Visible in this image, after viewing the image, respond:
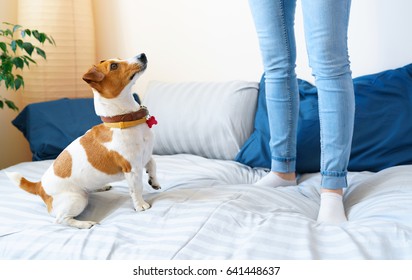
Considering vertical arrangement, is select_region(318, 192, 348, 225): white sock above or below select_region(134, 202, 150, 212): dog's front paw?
above

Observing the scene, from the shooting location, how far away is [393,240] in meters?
1.00

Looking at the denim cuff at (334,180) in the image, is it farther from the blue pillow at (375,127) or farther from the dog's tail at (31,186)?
the dog's tail at (31,186)

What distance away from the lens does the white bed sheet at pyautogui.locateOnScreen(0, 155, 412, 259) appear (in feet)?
3.35

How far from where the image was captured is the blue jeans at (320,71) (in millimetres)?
1209

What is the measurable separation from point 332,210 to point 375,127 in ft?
1.92

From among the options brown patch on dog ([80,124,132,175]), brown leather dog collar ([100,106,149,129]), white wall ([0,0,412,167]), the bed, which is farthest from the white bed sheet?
white wall ([0,0,412,167])

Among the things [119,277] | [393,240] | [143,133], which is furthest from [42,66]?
[393,240]

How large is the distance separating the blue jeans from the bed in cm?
16

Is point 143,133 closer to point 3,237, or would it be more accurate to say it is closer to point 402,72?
point 3,237

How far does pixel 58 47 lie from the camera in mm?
2352

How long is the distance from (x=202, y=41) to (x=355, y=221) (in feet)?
4.49

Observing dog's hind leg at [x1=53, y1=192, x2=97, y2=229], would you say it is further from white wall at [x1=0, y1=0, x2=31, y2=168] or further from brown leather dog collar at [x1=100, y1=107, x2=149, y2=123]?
white wall at [x1=0, y1=0, x2=31, y2=168]

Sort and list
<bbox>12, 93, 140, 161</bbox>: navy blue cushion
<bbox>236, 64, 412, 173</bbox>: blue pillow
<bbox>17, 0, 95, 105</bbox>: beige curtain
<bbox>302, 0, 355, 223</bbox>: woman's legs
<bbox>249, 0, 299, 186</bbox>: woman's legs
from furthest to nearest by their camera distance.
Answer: <bbox>17, 0, 95, 105</bbox>: beige curtain → <bbox>12, 93, 140, 161</bbox>: navy blue cushion → <bbox>236, 64, 412, 173</bbox>: blue pillow → <bbox>249, 0, 299, 186</bbox>: woman's legs → <bbox>302, 0, 355, 223</bbox>: woman's legs

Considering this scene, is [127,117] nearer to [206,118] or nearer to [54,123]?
[206,118]
